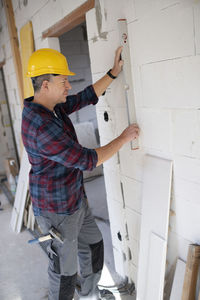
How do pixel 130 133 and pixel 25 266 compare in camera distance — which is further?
pixel 25 266

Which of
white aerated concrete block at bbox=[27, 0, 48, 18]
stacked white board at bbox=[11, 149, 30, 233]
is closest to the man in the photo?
white aerated concrete block at bbox=[27, 0, 48, 18]

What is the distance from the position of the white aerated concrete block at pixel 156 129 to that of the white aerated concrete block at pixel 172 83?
5 centimetres

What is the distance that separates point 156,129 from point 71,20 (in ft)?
3.70

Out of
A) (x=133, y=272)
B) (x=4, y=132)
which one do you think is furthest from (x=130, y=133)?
(x=4, y=132)

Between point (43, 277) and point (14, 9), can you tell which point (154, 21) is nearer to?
point (43, 277)

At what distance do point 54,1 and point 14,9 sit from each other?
1448 mm

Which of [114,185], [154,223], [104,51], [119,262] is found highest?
[104,51]

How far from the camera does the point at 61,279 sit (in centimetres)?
175

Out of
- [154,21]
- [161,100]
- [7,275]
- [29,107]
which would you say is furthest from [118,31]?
[7,275]

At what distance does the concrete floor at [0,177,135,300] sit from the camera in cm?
231

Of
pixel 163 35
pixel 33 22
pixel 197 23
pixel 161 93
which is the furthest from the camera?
pixel 33 22

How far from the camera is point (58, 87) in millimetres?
1618

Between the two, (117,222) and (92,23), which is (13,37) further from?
(117,222)

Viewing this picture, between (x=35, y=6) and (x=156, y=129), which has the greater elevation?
(x=35, y=6)
